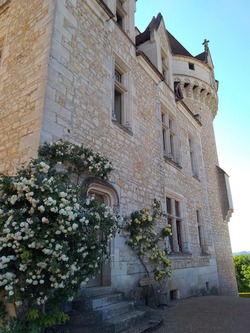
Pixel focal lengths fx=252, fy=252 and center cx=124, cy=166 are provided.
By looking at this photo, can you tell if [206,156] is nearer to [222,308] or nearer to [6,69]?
[222,308]

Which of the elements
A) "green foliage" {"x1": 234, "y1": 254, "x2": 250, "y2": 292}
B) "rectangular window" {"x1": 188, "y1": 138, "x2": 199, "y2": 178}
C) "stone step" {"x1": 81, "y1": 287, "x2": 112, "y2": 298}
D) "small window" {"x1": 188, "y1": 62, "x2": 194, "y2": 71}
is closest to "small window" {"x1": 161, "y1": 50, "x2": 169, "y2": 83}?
"rectangular window" {"x1": 188, "y1": 138, "x2": 199, "y2": 178}

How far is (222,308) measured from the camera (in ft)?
15.5

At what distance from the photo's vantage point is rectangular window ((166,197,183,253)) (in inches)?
266

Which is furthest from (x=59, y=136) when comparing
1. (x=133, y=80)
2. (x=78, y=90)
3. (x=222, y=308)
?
(x=222, y=308)

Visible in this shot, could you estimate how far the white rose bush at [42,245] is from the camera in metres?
2.34

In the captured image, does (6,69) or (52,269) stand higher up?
(6,69)

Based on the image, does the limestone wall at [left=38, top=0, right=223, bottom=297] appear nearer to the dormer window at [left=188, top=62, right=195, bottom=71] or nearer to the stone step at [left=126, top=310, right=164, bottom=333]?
the stone step at [left=126, top=310, right=164, bottom=333]

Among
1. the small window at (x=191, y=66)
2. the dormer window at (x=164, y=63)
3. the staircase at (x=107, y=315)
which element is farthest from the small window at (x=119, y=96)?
the small window at (x=191, y=66)

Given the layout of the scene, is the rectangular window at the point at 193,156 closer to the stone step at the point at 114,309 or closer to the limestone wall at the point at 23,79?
the stone step at the point at 114,309

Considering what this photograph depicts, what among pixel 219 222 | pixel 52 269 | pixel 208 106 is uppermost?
pixel 208 106

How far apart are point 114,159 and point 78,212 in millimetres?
2206

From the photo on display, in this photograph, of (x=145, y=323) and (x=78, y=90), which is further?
(x=78, y=90)

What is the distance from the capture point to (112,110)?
16.8 feet

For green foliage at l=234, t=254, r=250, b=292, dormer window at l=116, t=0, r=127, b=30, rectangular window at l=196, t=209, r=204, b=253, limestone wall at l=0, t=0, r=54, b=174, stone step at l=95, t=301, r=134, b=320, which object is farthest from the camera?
green foliage at l=234, t=254, r=250, b=292
